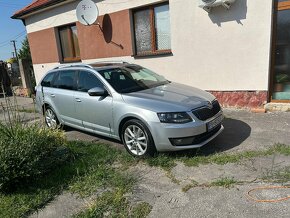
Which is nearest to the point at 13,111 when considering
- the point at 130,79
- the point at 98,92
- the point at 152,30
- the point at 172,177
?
the point at 98,92

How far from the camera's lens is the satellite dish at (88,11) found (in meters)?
9.27

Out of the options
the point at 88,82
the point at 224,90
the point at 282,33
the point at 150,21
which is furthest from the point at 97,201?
the point at 150,21

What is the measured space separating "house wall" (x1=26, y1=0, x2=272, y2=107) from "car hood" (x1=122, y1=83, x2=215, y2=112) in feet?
8.08

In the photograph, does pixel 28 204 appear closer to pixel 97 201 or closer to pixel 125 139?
pixel 97 201

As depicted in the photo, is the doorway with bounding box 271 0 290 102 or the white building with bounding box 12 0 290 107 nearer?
the doorway with bounding box 271 0 290 102

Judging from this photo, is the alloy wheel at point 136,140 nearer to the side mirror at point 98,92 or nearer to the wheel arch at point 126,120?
the wheel arch at point 126,120

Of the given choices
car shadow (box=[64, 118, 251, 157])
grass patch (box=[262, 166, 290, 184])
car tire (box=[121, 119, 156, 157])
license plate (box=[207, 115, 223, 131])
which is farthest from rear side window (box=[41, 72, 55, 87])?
grass patch (box=[262, 166, 290, 184])

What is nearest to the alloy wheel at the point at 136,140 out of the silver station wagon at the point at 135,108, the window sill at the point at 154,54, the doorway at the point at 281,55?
the silver station wagon at the point at 135,108

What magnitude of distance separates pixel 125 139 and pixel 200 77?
379 cm

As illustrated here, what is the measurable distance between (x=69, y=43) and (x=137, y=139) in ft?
27.4

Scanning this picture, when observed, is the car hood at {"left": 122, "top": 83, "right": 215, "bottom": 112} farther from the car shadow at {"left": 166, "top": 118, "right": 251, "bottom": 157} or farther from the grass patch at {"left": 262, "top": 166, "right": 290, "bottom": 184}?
the grass patch at {"left": 262, "top": 166, "right": 290, "bottom": 184}

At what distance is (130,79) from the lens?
205 inches

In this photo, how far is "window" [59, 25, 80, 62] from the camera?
1123 cm

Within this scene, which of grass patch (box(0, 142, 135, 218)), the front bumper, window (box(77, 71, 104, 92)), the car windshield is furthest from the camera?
window (box(77, 71, 104, 92))
